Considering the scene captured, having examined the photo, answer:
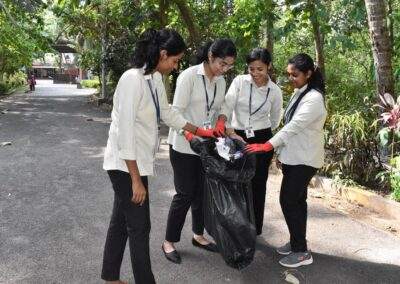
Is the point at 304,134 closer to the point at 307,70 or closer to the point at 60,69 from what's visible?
the point at 307,70

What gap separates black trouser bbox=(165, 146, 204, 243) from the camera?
348 centimetres

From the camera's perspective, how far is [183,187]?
11.5 ft

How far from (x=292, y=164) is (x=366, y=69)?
317 inches

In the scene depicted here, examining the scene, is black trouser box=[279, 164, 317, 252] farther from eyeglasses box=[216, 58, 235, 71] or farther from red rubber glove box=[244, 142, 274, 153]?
eyeglasses box=[216, 58, 235, 71]

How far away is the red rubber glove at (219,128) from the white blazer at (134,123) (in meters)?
0.64

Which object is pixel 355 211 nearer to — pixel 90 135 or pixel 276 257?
pixel 276 257

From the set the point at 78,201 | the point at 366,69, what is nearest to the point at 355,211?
the point at 78,201

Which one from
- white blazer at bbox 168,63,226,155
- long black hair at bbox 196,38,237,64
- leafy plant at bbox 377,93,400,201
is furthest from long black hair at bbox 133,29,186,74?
leafy plant at bbox 377,93,400,201

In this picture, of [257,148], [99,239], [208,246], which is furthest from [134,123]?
[99,239]

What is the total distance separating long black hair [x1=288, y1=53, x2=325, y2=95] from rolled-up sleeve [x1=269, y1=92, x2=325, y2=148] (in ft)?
0.28

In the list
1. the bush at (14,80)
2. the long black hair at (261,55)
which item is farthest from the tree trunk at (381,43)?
the bush at (14,80)

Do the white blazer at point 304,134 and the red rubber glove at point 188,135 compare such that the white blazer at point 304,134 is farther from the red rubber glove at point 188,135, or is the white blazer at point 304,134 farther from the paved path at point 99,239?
the paved path at point 99,239

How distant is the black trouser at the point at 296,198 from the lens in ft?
11.4

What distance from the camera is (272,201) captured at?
5.42 m
